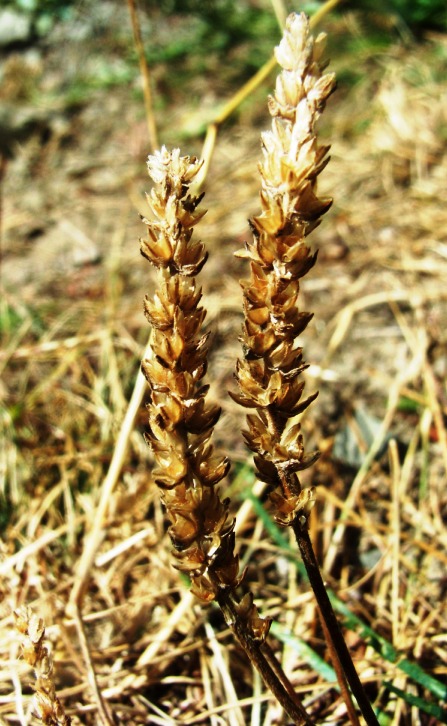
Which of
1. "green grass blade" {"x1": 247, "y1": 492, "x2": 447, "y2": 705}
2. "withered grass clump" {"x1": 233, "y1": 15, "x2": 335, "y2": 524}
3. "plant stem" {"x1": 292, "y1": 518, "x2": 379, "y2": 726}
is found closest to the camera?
"withered grass clump" {"x1": 233, "y1": 15, "x2": 335, "y2": 524}

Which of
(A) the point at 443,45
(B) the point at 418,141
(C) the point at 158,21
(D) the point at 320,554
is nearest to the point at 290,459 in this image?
(D) the point at 320,554

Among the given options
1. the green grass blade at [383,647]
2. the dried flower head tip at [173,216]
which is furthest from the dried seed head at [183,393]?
the green grass blade at [383,647]

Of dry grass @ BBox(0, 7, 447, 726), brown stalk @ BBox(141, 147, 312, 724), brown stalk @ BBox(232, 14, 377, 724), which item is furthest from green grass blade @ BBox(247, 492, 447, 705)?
brown stalk @ BBox(232, 14, 377, 724)

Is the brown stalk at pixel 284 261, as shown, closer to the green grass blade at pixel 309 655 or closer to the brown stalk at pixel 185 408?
the brown stalk at pixel 185 408

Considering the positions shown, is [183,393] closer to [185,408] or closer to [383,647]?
[185,408]

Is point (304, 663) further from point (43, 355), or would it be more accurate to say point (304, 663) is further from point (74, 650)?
point (43, 355)

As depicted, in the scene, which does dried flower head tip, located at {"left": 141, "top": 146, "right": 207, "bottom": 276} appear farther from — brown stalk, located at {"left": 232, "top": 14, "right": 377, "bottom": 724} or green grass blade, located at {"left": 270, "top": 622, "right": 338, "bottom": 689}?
green grass blade, located at {"left": 270, "top": 622, "right": 338, "bottom": 689}
